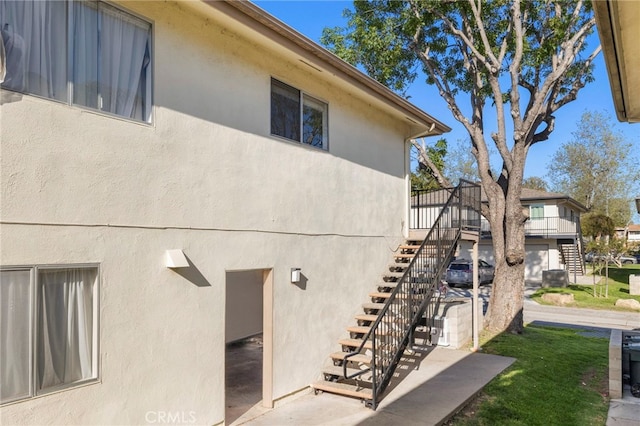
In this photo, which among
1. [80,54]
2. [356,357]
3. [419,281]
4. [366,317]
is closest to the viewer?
[80,54]

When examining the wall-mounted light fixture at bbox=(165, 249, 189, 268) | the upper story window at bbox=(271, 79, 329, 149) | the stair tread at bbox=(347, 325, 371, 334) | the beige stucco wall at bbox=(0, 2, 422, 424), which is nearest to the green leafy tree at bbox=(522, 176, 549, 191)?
the stair tread at bbox=(347, 325, 371, 334)

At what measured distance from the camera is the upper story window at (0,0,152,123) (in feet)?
12.9

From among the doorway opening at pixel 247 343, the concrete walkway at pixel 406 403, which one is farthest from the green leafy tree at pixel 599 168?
the doorway opening at pixel 247 343

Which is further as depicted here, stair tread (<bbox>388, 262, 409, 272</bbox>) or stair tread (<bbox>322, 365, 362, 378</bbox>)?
stair tread (<bbox>388, 262, 409, 272</bbox>)

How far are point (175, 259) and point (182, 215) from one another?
54 centimetres

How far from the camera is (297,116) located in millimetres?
7375

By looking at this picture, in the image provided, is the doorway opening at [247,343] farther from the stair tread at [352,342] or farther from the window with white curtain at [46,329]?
the window with white curtain at [46,329]

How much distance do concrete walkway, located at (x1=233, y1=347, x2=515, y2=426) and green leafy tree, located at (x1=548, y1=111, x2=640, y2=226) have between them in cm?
3886

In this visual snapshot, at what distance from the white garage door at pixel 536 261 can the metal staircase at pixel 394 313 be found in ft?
75.4

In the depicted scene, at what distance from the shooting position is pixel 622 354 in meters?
7.89

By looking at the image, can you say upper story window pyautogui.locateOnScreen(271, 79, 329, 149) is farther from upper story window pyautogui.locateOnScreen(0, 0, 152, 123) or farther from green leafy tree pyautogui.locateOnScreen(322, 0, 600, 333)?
green leafy tree pyautogui.locateOnScreen(322, 0, 600, 333)

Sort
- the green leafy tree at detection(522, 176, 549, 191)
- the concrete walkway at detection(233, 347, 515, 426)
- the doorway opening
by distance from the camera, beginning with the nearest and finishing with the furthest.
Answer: the concrete walkway at detection(233, 347, 515, 426), the doorway opening, the green leafy tree at detection(522, 176, 549, 191)

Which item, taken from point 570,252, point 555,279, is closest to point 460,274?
point 555,279

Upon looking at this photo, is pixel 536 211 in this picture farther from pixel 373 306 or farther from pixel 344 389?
pixel 344 389
